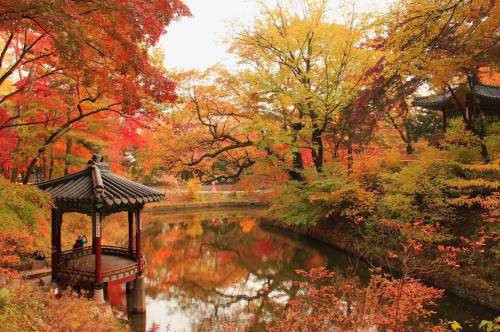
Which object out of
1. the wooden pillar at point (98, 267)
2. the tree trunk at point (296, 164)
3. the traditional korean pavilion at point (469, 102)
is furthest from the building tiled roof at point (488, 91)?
the wooden pillar at point (98, 267)

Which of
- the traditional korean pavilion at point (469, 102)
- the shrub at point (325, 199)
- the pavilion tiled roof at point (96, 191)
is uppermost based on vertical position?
the traditional korean pavilion at point (469, 102)

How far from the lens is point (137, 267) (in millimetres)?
10422

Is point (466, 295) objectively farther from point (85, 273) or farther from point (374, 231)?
point (85, 273)

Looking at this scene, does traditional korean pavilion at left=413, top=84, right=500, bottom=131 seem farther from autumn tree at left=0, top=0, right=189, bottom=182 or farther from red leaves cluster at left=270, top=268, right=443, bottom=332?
autumn tree at left=0, top=0, right=189, bottom=182

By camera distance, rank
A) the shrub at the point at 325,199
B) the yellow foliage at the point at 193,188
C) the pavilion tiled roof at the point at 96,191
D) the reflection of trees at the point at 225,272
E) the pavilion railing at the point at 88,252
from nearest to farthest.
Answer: the pavilion tiled roof at the point at 96,191 → the pavilion railing at the point at 88,252 → the reflection of trees at the point at 225,272 → the shrub at the point at 325,199 → the yellow foliage at the point at 193,188

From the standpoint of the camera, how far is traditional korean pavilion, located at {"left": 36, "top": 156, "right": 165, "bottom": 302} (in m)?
8.98

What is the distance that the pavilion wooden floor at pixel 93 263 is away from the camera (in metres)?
10.2

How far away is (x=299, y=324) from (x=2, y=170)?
19.5 metres

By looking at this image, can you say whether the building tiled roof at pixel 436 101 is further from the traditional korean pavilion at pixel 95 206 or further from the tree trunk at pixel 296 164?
the traditional korean pavilion at pixel 95 206

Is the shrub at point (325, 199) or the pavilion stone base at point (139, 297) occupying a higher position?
the shrub at point (325, 199)

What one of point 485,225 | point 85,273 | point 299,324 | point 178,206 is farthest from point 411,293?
point 178,206

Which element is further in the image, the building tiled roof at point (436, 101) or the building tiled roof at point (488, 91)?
the building tiled roof at point (436, 101)

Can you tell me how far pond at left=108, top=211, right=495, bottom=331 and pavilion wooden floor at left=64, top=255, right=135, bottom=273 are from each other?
1285 millimetres

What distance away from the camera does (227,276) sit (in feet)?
49.0
